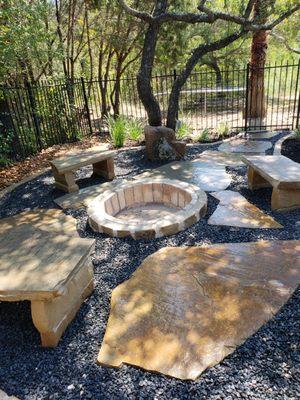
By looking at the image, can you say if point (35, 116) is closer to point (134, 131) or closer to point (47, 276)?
point (134, 131)

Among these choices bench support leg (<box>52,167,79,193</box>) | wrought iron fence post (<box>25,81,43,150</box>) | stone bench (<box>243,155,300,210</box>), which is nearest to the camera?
stone bench (<box>243,155,300,210</box>)

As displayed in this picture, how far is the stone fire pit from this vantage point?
3189mm

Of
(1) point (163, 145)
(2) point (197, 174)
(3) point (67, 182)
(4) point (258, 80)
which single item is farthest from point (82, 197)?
(4) point (258, 80)

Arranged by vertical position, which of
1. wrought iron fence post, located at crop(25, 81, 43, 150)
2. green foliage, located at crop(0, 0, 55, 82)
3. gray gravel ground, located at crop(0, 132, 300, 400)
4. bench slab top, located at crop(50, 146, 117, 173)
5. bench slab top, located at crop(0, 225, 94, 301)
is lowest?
gray gravel ground, located at crop(0, 132, 300, 400)

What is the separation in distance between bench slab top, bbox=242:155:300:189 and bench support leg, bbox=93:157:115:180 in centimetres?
196

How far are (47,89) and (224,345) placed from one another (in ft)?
22.9

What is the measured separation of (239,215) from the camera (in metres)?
3.48

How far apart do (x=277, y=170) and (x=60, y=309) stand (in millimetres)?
2828

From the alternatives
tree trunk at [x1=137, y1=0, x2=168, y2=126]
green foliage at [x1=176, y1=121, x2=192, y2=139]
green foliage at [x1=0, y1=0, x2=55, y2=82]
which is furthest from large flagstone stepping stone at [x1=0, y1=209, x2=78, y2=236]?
green foliage at [x1=176, y1=121, x2=192, y2=139]

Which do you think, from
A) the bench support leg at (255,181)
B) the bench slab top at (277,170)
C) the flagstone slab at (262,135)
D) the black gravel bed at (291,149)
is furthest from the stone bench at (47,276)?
the flagstone slab at (262,135)

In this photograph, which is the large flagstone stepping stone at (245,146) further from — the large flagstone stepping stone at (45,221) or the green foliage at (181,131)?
the large flagstone stepping stone at (45,221)

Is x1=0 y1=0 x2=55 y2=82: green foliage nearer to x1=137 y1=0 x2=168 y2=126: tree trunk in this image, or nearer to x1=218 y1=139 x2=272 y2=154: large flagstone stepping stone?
x1=137 y1=0 x2=168 y2=126: tree trunk

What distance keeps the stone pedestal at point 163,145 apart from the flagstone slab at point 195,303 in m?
2.95

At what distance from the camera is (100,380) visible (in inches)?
72.2
